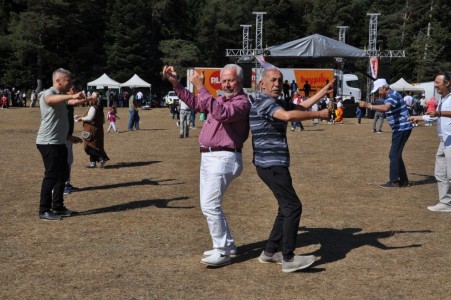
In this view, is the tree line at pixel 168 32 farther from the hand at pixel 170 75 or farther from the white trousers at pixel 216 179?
the hand at pixel 170 75

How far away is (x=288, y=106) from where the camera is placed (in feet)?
17.9

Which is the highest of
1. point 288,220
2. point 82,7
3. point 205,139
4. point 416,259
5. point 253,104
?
point 82,7

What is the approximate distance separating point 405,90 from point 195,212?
42886 mm

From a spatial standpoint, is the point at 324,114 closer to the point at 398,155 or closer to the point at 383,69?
the point at 398,155

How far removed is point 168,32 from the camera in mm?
71312

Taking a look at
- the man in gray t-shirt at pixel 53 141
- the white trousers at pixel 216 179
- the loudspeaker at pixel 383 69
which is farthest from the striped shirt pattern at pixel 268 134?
the loudspeaker at pixel 383 69

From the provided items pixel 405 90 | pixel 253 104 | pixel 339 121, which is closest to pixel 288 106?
pixel 253 104

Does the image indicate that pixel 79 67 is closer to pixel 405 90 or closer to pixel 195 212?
pixel 405 90

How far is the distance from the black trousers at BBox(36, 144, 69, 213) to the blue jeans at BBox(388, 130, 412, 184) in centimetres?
554

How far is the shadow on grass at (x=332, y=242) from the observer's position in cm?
597

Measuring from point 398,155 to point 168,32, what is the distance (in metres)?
63.7

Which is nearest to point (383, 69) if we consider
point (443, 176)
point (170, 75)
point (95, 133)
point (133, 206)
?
point (95, 133)

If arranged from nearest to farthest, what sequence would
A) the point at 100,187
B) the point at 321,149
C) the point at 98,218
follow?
1. the point at 98,218
2. the point at 100,187
3. the point at 321,149

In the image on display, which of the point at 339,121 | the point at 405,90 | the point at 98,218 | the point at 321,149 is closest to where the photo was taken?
the point at 98,218
